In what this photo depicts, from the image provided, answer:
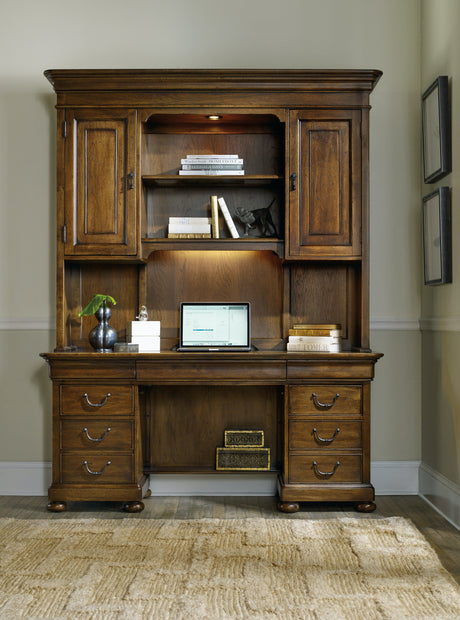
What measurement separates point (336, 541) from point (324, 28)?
8.95 ft

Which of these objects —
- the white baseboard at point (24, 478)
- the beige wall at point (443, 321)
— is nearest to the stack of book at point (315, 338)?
the beige wall at point (443, 321)

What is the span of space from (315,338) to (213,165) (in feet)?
3.48

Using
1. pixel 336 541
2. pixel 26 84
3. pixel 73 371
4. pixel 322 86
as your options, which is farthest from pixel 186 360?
pixel 26 84

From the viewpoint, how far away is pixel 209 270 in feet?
11.0

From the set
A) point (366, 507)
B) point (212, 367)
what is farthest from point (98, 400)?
point (366, 507)

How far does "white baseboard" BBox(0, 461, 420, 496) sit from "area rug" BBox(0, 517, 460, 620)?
474mm

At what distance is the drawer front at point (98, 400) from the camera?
9.70 feet

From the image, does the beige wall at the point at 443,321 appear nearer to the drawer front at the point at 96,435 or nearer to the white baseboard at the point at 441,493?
the white baseboard at the point at 441,493

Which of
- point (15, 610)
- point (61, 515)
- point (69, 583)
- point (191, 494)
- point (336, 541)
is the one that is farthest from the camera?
point (191, 494)

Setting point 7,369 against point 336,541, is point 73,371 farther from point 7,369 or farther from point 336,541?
point 336,541

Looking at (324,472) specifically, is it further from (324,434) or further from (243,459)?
(243,459)

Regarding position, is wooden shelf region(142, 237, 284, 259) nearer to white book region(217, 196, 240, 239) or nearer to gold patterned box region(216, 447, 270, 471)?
white book region(217, 196, 240, 239)

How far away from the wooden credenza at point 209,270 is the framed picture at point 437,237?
36cm

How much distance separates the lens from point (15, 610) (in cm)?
196
